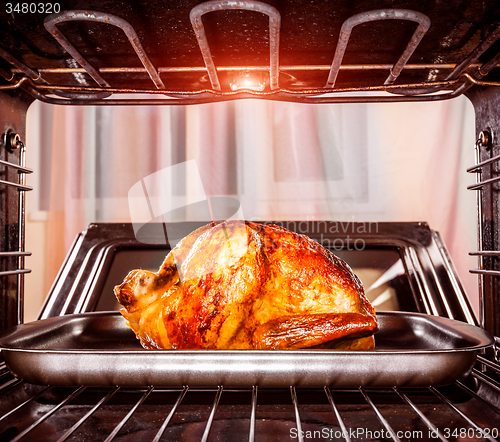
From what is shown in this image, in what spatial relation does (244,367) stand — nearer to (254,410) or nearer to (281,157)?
(254,410)

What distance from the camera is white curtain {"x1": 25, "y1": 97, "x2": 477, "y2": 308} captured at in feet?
5.74

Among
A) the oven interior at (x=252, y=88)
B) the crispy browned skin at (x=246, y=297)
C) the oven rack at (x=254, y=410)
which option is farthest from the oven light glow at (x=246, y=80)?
the oven rack at (x=254, y=410)

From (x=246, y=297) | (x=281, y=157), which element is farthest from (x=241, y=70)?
(x=281, y=157)

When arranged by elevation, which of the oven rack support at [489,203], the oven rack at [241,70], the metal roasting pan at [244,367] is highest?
the oven rack at [241,70]

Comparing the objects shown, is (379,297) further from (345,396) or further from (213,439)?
(213,439)

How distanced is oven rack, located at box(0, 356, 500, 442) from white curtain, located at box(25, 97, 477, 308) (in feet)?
4.01

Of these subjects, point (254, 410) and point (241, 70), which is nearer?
point (254, 410)

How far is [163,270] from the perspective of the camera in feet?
2.45

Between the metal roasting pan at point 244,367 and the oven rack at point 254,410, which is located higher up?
the metal roasting pan at point 244,367

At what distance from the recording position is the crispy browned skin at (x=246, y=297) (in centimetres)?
65

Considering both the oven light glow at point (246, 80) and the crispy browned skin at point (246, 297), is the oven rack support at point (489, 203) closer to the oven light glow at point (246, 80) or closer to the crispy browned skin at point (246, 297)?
the crispy browned skin at point (246, 297)

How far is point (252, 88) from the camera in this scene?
71 centimetres

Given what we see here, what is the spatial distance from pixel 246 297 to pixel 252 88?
0.36 m

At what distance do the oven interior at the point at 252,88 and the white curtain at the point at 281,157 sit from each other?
0.94 m
